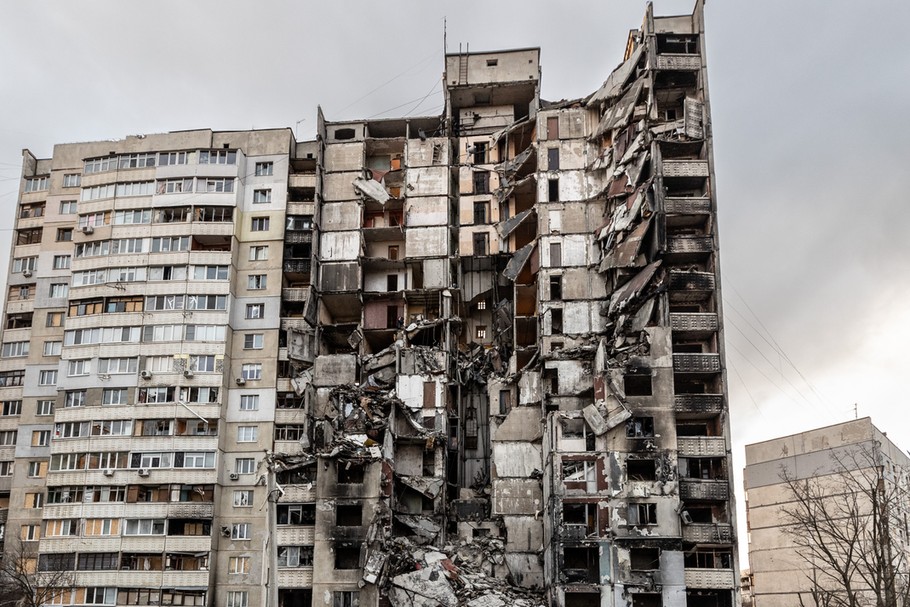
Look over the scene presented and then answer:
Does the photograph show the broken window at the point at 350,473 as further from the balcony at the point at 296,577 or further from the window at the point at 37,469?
the window at the point at 37,469

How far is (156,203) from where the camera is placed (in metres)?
71.9

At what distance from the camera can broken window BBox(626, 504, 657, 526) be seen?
5734 centimetres

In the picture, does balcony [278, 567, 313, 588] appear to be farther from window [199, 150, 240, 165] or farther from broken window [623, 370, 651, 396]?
window [199, 150, 240, 165]

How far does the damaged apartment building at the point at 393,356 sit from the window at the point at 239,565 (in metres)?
0.35

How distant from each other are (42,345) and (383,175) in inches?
1233

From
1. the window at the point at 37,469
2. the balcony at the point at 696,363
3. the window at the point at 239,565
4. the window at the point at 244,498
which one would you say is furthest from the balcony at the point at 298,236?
the balcony at the point at 696,363

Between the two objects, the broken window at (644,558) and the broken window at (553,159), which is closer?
the broken window at (644,558)

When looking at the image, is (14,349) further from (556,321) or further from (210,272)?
(556,321)

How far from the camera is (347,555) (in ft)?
195

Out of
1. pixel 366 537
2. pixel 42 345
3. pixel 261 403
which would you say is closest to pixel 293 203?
pixel 261 403

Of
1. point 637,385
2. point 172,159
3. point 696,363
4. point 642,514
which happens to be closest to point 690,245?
point 696,363

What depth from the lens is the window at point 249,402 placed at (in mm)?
67500

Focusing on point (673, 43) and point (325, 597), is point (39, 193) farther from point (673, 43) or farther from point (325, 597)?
point (673, 43)

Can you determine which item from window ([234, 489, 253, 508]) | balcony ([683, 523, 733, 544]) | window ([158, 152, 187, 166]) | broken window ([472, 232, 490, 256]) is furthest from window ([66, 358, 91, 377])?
balcony ([683, 523, 733, 544])
